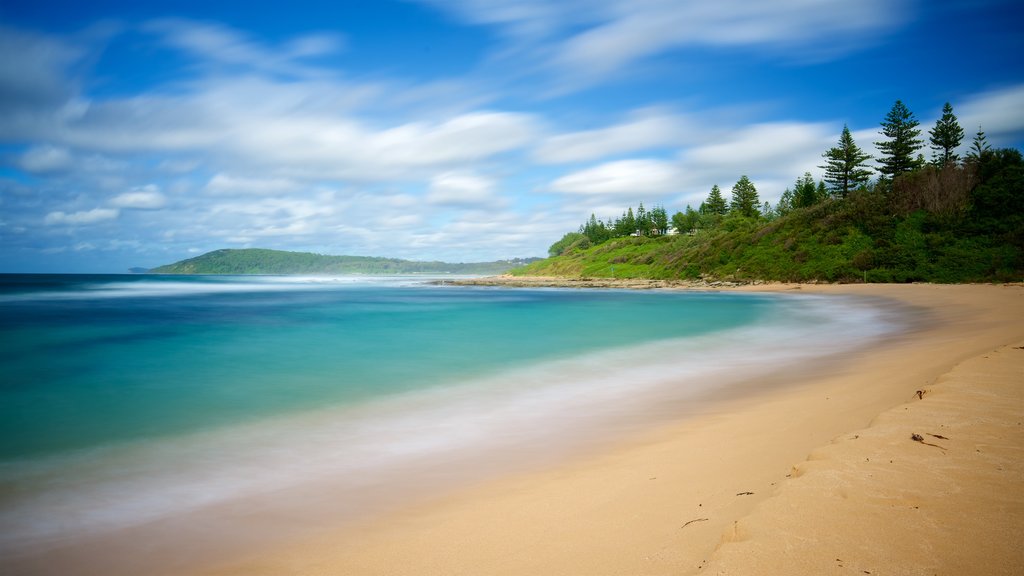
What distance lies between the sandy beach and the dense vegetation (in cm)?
3668

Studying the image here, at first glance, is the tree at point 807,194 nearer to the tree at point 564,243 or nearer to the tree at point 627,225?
the tree at point 627,225

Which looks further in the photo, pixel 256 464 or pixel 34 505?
pixel 256 464

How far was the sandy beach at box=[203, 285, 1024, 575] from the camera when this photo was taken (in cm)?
260

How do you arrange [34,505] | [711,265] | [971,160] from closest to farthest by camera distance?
1. [34,505]
2. [971,160]
3. [711,265]

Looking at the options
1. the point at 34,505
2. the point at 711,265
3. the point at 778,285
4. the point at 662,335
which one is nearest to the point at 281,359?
the point at 34,505

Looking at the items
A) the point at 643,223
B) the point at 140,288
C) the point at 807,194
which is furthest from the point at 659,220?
the point at 140,288

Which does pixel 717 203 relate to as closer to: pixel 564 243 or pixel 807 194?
pixel 807 194

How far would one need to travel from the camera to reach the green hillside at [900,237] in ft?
111

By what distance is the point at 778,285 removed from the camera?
4338cm

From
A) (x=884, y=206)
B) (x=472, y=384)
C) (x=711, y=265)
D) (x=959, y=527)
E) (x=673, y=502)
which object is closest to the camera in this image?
(x=959, y=527)

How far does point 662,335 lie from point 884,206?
4193cm

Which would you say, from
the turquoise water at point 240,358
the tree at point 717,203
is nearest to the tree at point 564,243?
the tree at point 717,203

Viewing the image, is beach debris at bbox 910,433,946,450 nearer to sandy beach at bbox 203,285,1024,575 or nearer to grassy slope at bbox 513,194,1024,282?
sandy beach at bbox 203,285,1024,575

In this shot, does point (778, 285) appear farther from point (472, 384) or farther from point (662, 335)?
point (472, 384)
